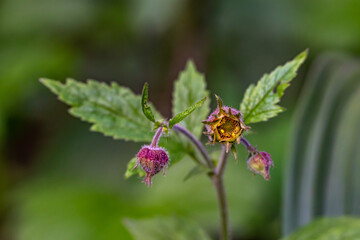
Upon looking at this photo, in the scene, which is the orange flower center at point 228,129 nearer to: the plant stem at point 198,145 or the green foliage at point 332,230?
the plant stem at point 198,145

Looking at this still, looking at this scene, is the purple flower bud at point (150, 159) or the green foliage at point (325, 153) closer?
the purple flower bud at point (150, 159)

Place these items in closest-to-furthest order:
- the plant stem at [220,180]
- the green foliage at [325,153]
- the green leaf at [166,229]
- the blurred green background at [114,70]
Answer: the plant stem at [220,180]
the green leaf at [166,229]
the green foliage at [325,153]
the blurred green background at [114,70]

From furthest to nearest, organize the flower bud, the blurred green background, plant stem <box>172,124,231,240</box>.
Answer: the blurred green background, plant stem <box>172,124,231,240</box>, the flower bud

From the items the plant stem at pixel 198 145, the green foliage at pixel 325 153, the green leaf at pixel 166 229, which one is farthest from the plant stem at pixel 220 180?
the green foliage at pixel 325 153

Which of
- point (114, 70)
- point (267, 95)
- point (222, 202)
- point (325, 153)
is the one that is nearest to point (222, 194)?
point (222, 202)

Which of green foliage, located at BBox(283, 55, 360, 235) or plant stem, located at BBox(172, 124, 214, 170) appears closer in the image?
plant stem, located at BBox(172, 124, 214, 170)

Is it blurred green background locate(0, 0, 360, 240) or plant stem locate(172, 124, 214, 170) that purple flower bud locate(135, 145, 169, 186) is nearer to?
plant stem locate(172, 124, 214, 170)

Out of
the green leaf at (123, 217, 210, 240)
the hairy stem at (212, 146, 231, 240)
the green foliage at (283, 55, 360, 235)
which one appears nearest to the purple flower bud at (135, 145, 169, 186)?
the hairy stem at (212, 146, 231, 240)
